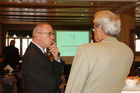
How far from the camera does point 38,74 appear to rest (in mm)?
1706

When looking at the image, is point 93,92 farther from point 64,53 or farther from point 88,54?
point 64,53

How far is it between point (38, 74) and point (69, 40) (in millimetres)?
9077

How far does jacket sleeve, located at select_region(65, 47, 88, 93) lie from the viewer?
1145 millimetres

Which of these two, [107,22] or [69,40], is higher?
[107,22]

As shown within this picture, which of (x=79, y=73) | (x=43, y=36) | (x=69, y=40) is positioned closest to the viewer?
(x=79, y=73)

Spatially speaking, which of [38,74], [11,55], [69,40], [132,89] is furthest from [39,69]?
[69,40]

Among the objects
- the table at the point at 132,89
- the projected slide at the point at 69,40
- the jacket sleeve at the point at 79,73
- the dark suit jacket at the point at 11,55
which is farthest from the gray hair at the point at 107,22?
the projected slide at the point at 69,40

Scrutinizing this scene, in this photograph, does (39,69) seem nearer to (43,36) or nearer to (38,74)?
(38,74)

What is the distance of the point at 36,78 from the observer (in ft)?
5.60

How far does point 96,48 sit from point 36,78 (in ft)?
2.33

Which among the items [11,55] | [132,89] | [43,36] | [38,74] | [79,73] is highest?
[43,36]

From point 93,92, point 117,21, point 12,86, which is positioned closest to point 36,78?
point 93,92

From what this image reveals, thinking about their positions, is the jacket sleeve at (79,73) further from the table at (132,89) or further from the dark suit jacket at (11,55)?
the dark suit jacket at (11,55)

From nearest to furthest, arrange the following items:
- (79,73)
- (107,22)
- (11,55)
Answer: (79,73), (107,22), (11,55)
